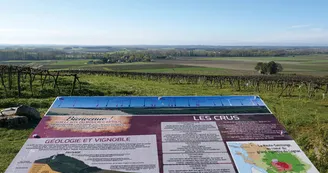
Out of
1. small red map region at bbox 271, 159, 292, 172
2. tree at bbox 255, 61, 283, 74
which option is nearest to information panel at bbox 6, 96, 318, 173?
small red map region at bbox 271, 159, 292, 172

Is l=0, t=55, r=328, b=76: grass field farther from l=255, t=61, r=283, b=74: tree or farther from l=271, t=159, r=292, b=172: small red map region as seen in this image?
l=271, t=159, r=292, b=172: small red map region

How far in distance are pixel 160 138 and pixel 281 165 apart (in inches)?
73.5

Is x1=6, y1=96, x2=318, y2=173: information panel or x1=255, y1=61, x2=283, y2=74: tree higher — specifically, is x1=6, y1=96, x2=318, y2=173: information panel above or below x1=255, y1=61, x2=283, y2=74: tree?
above

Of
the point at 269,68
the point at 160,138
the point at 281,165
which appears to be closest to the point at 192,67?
the point at 269,68

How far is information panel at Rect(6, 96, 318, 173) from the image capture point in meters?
4.20

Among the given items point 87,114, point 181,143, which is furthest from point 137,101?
point 181,143

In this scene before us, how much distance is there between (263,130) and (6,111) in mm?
10178

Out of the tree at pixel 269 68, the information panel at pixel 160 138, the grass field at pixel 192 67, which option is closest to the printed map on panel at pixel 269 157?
the information panel at pixel 160 138

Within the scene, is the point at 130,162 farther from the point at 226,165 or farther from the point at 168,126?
the point at 226,165

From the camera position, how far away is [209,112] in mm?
5254

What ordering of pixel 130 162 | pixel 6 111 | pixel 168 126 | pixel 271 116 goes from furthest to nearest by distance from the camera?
pixel 6 111 → pixel 271 116 → pixel 168 126 → pixel 130 162

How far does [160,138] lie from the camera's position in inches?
182

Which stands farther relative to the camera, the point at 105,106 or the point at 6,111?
the point at 6,111

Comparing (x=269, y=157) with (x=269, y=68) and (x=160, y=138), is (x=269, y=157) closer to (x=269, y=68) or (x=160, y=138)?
(x=160, y=138)
